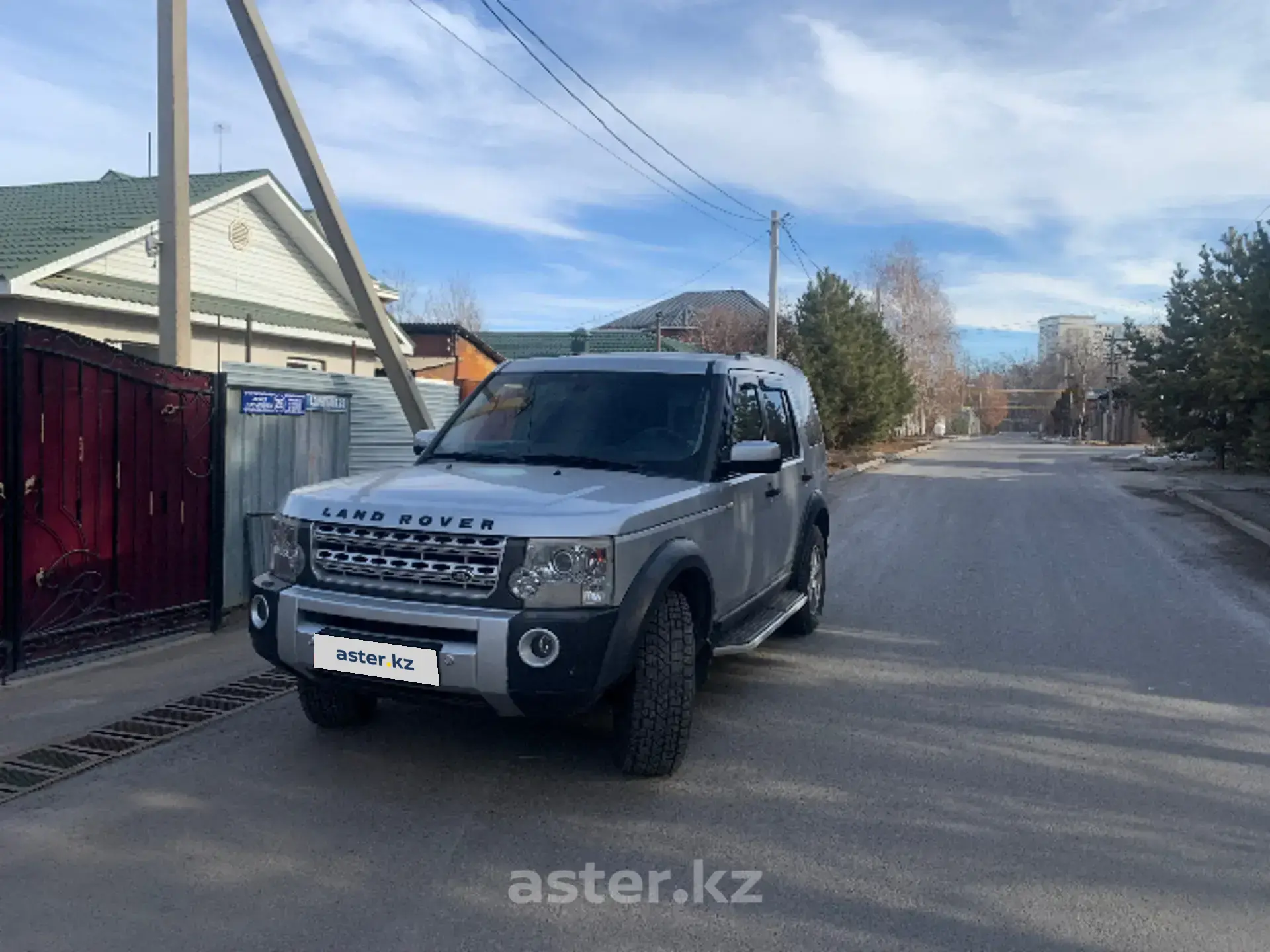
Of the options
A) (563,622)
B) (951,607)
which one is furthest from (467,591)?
(951,607)

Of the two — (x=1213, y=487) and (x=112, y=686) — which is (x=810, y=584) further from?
(x=1213, y=487)

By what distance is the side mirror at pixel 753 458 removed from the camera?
546 cm

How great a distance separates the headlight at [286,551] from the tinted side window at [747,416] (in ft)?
7.83

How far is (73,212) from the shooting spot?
15.5 meters

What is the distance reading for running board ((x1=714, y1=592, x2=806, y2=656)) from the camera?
5.61m

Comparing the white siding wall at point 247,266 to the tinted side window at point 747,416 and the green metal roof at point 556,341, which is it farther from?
the green metal roof at point 556,341

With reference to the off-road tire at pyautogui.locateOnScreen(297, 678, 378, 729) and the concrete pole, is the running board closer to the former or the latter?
the off-road tire at pyautogui.locateOnScreen(297, 678, 378, 729)

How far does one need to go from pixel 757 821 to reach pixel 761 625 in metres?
1.82

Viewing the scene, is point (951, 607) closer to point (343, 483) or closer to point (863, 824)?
point (863, 824)

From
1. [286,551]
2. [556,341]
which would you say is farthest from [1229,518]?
[556,341]

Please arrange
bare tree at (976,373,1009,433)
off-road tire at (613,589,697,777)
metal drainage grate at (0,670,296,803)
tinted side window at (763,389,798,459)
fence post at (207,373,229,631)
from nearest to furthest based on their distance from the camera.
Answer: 1. off-road tire at (613,589,697,777)
2. metal drainage grate at (0,670,296,803)
3. tinted side window at (763,389,798,459)
4. fence post at (207,373,229,631)
5. bare tree at (976,373,1009,433)

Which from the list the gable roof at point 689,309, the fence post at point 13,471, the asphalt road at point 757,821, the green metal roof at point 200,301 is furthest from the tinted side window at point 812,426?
the gable roof at point 689,309

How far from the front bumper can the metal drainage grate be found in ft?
4.71

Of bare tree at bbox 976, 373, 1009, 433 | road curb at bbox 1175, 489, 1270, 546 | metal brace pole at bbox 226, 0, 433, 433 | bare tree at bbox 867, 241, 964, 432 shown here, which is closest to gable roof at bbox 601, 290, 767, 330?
bare tree at bbox 867, 241, 964, 432
